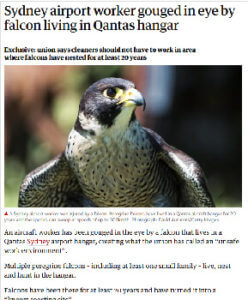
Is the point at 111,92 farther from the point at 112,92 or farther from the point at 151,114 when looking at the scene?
the point at 151,114

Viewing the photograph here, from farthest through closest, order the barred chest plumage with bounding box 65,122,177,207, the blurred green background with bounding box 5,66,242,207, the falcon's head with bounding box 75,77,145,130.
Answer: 1. the blurred green background with bounding box 5,66,242,207
2. the barred chest plumage with bounding box 65,122,177,207
3. the falcon's head with bounding box 75,77,145,130

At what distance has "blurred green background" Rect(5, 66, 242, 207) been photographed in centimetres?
785

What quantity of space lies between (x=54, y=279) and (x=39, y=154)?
4.19 metres

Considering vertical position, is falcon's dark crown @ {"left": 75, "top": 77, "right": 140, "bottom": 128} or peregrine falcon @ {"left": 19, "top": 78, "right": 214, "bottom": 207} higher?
falcon's dark crown @ {"left": 75, "top": 77, "right": 140, "bottom": 128}

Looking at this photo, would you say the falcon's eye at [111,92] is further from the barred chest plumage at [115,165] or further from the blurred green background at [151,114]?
the blurred green background at [151,114]

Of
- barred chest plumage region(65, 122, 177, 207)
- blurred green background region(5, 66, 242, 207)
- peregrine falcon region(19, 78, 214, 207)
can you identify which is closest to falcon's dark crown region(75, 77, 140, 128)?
peregrine falcon region(19, 78, 214, 207)

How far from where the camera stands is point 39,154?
794 cm

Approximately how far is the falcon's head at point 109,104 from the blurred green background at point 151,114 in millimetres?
2883

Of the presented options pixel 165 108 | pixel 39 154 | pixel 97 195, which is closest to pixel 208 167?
pixel 165 108

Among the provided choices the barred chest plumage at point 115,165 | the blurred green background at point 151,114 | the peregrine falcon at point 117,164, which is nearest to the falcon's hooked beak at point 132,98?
the peregrine falcon at point 117,164

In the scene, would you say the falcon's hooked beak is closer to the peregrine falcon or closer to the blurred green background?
the peregrine falcon

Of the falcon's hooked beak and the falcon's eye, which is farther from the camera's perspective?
the falcon's eye

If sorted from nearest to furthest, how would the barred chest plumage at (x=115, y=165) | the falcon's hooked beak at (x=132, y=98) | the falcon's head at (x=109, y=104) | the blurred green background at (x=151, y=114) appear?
the falcon's hooked beak at (x=132, y=98), the falcon's head at (x=109, y=104), the barred chest plumage at (x=115, y=165), the blurred green background at (x=151, y=114)

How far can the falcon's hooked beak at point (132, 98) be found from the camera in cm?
371
